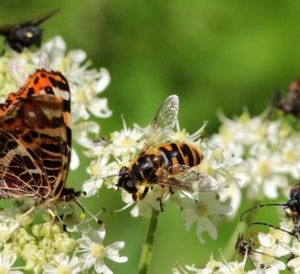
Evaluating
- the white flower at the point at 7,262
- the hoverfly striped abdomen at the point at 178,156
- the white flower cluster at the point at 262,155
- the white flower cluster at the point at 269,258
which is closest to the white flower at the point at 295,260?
the white flower cluster at the point at 269,258

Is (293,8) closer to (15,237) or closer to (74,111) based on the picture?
(74,111)

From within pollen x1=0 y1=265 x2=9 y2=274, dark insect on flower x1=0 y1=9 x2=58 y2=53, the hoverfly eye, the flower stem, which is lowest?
pollen x1=0 y1=265 x2=9 y2=274

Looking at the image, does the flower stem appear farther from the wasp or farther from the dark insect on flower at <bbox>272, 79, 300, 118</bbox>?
the dark insect on flower at <bbox>272, 79, 300, 118</bbox>

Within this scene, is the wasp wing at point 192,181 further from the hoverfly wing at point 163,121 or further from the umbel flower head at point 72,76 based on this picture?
the umbel flower head at point 72,76

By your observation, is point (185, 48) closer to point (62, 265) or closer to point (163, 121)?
point (163, 121)

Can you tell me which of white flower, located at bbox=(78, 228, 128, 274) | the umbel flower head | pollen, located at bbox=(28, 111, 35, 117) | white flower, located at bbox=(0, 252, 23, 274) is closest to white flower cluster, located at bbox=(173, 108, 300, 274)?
the umbel flower head

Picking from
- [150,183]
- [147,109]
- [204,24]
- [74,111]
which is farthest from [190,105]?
[150,183]
